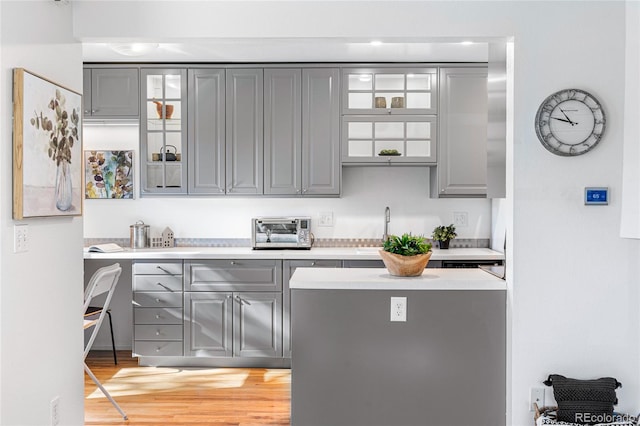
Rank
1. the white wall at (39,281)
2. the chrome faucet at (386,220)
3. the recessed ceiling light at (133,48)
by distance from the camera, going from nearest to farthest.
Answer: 1. the white wall at (39,281)
2. the recessed ceiling light at (133,48)
3. the chrome faucet at (386,220)

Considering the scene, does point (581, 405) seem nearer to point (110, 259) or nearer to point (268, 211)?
point (268, 211)

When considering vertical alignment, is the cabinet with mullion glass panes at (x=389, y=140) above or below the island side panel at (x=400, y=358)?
above

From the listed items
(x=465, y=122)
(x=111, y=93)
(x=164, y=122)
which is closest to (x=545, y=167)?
(x=465, y=122)

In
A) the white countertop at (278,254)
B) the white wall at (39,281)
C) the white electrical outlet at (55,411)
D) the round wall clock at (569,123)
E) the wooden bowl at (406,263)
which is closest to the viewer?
the white wall at (39,281)

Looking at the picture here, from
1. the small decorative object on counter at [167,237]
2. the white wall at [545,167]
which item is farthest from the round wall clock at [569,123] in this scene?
the small decorative object on counter at [167,237]

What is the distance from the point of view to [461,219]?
15.5 feet

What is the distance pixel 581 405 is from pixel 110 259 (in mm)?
3545

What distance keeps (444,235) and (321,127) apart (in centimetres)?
138

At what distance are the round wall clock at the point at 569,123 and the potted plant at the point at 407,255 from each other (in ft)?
2.62

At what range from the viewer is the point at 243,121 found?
440 centimetres

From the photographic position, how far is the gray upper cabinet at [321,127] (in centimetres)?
439

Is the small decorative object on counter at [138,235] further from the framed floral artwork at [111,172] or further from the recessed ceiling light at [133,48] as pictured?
the recessed ceiling light at [133,48]

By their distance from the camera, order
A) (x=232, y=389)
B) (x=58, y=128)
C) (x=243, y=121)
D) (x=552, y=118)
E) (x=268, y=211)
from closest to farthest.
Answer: (x=58, y=128) → (x=552, y=118) → (x=232, y=389) → (x=243, y=121) → (x=268, y=211)

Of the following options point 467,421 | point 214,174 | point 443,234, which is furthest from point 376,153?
point 467,421
